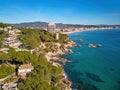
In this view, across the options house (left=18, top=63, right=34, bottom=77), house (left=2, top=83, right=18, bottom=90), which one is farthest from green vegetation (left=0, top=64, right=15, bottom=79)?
house (left=2, top=83, right=18, bottom=90)

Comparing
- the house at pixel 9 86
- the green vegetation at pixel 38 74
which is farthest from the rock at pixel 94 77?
the house at pixel 9 86

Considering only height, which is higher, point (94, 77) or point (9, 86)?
point (9, 86)

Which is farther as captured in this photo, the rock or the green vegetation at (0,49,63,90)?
A: the rock

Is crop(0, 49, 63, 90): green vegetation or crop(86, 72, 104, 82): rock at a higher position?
crop(0, 49, 63, 90): green vegetation

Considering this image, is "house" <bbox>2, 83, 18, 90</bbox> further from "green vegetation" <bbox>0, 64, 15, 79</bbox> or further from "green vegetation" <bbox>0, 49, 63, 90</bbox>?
"green vegetation" <bbox>0, 64, 15, 79</bbox>

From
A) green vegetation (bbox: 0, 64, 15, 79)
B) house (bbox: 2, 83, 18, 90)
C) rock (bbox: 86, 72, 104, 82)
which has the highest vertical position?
green vegetation (bbox: 0, 64, 15, 79)

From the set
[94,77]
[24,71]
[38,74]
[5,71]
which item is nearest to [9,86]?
[38,74]

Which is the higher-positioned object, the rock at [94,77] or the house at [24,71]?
the house at [24,71]

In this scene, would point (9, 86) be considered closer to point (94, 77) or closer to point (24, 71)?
point (24, 71)

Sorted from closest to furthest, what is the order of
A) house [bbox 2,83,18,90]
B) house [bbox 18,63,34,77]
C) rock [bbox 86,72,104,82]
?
house [bbox 2,83,18,90], house [bbox 18,63,34,77], rock [bbox 86,72,104,82]

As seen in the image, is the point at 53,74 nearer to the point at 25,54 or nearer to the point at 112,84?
the point at 25,54

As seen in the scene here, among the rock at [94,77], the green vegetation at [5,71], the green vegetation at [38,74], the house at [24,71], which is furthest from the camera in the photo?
the rock at [94,77]

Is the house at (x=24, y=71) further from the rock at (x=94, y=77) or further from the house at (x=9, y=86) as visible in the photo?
the rock at (x=94, y=77)
